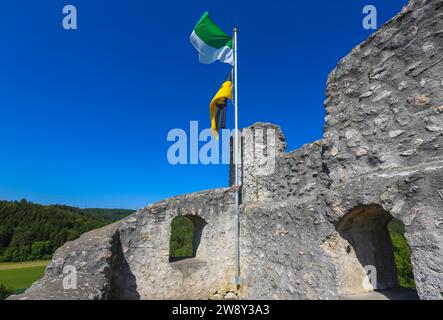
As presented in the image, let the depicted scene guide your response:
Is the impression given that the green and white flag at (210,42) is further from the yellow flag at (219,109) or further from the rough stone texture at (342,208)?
the rough stone texture at (342,208)

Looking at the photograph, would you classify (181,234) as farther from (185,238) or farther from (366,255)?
(366,255)

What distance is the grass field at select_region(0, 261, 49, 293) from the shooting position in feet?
95.0

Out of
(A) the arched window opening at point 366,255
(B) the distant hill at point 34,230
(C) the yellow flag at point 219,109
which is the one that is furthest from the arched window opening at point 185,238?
(B) the distant hill at point 34,230

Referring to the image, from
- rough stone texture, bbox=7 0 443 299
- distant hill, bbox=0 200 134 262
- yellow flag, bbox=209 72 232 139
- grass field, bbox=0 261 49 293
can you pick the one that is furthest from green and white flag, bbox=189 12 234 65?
distant hill, bbox=0 200 134 262

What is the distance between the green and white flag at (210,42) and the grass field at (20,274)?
31.7m

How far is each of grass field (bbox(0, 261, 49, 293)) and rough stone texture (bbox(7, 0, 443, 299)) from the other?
29.8 metres

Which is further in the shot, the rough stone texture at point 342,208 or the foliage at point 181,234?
the foliage at point 181,234

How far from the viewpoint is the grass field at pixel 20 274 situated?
28953mm

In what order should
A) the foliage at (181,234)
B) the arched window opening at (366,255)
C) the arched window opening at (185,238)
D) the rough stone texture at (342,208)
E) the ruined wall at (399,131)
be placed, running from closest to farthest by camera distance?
the ruined wall at (399,131), the rough stone texture at (342,208), the arched window opening at (366,255), the arched window opening at (185,238), the foliage at (181,234)

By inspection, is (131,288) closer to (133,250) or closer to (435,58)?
(133,250)

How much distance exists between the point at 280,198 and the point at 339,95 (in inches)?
101

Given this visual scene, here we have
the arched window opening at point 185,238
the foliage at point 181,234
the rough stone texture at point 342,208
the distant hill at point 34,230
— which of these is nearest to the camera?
the rough stone texture at point 342,208

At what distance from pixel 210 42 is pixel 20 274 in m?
39.7

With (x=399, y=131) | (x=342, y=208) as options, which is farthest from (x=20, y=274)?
(x=399, y=131)
